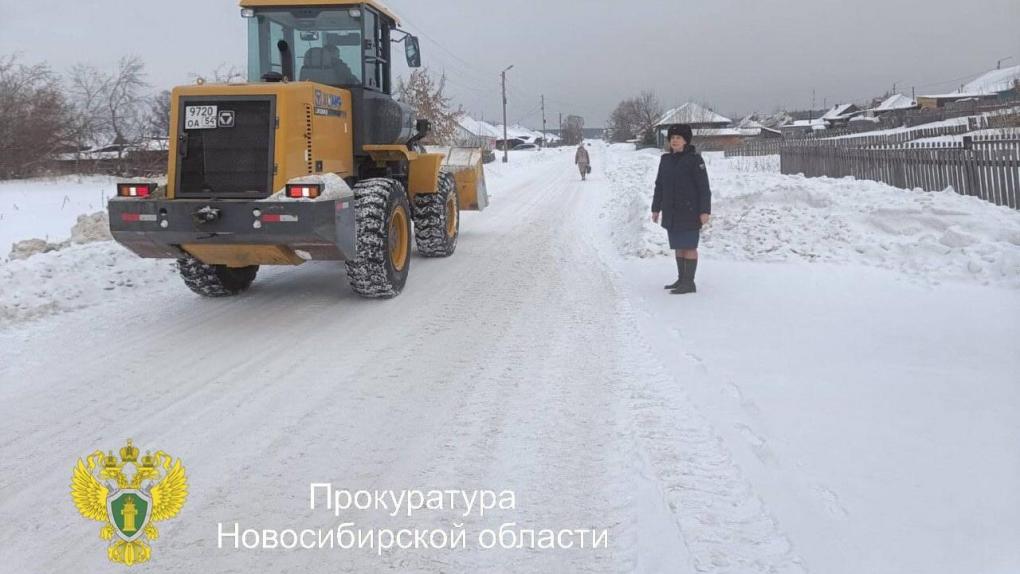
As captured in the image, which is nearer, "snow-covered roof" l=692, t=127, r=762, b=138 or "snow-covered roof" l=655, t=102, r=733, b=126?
"snow-covered roof" l=692, t=127, r=762, b=138

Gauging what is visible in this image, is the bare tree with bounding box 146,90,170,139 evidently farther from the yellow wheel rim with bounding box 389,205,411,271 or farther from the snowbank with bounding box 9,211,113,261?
the yellow wheel rim with bounding box 389,205,411,271

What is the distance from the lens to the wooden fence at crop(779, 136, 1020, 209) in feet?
38.8

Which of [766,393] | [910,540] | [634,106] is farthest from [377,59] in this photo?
[634,106]

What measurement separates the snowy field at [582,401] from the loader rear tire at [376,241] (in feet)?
0.69

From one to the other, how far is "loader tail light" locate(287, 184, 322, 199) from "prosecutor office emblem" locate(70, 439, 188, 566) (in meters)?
2.88

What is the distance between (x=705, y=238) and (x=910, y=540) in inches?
298

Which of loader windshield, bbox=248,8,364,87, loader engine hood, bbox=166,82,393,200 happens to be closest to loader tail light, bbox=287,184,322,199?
loader engine hood, bbox=166,82,393,200

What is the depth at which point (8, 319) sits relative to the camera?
267 inches

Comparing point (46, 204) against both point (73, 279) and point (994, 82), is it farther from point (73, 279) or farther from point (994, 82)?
point (994, 82)

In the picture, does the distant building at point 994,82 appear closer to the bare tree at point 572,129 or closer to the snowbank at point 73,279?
the bare tree at point 572,129

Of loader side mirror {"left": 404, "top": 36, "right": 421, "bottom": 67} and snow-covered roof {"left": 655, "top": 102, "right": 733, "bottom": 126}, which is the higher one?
snow-covered roof {"left": 655, "top": 102, "right": 733, "bottom": 126}

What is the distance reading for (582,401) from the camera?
15.3ft

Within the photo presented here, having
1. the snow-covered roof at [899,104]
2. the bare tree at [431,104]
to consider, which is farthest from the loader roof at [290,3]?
the snow-covered roof at [899,104]

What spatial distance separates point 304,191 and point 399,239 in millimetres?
1985
